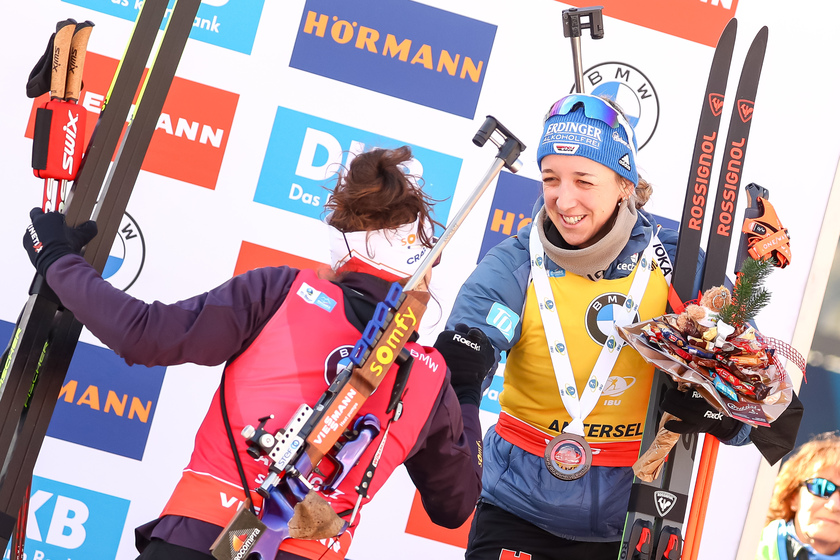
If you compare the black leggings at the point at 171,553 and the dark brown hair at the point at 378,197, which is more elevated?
the dark brown hair at the point at 378,197

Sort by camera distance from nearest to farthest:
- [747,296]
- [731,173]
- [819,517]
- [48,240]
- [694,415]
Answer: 1. [48,240]
2. [747,296]
3. [694,415]
4. [731,173]
5. [819,517]

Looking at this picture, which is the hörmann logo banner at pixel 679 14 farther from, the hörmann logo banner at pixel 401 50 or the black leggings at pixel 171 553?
the black leggings at pixel 171 553

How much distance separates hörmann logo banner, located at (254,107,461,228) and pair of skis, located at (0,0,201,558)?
1372mm

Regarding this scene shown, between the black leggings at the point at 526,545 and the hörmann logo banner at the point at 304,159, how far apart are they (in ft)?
5.40

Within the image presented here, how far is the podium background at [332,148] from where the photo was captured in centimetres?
326

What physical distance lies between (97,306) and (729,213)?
1.80 meters

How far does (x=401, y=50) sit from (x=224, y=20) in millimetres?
760

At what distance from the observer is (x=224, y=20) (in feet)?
10.8

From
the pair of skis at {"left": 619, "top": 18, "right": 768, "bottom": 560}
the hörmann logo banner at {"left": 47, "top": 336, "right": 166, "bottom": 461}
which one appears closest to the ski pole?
the pair of skis at {"left": 619, "top": 18, "right": 768, "bottom": 560}

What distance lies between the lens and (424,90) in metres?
3.36

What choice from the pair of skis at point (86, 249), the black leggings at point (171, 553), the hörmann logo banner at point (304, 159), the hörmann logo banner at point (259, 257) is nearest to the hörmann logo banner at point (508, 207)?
the hörmann logo banner at point (304, 159)

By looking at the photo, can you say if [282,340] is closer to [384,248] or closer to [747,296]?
[384,248]

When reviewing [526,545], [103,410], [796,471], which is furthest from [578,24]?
[103,410]

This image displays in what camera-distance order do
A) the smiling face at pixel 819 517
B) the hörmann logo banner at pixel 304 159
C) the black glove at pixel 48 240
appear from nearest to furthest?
the black glove at pixel 48 240 → the smiling face at pixel 819 517 → the hörmann logo banner at pixel 304 159
